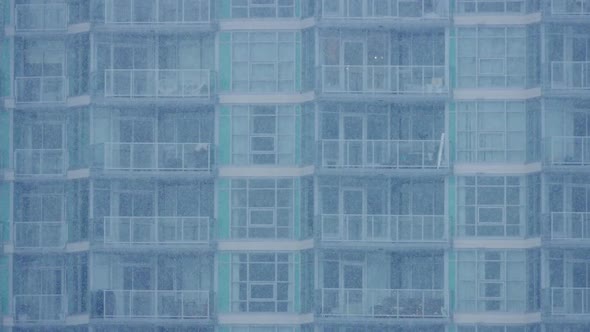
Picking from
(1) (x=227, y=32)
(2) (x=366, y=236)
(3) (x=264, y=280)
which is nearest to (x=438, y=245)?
(2) (x=366, y=236)

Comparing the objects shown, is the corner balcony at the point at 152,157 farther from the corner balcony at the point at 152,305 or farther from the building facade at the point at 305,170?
the corner balcony at the point at 152,305

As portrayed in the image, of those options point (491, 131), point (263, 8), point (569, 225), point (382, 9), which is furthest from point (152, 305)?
point (569, 225)

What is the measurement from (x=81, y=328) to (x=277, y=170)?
23.1 ft

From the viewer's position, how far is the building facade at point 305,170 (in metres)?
37.7

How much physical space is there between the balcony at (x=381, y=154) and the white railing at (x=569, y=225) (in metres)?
3.40

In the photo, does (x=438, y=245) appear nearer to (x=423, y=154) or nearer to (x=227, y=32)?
(x=423, y=154)

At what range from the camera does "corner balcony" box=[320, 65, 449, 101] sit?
37969mm

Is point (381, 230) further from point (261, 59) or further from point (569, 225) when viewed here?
point (261, 59)

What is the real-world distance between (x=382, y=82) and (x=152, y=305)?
29.1 feet

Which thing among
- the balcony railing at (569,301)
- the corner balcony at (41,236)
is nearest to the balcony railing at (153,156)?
the corner balcony at (41,236)

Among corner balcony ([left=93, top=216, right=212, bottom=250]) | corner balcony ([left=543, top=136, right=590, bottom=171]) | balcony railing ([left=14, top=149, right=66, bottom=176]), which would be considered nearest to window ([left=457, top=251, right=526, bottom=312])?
corner balcony ([left=543, top=136, right=590, bottom=171])

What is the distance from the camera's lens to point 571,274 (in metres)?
37.9

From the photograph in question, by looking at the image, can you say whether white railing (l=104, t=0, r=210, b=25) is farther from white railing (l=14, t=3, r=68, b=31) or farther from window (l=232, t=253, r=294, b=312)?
window (l=232, t=253, r=294, b=312)

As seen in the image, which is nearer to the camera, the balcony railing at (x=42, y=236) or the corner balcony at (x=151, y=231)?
the corner balcony at (x=151, y=231)
